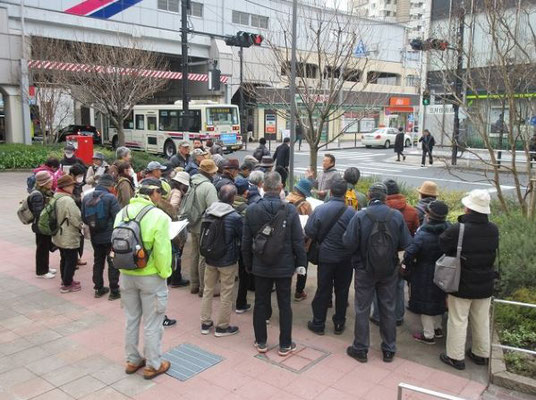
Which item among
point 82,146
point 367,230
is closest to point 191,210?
point 367,230

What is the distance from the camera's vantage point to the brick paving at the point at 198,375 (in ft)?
14.8

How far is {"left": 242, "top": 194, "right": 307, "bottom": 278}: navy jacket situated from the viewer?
16.4ft

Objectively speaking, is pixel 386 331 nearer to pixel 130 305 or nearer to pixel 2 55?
pixel 130 305

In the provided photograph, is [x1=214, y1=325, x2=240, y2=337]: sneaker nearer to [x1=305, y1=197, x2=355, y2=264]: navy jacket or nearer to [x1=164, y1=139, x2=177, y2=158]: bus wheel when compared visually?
[x1=305, y1=197, x2=355, y2=264]: navy jacket

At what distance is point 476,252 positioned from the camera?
4.76 metres

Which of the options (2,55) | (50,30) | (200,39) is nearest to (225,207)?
(2,55)

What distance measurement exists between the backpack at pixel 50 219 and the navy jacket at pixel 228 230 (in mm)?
2463

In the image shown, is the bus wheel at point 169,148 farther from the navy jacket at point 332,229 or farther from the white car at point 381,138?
the navy jacket at point 332,229

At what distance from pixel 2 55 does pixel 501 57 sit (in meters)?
24.0

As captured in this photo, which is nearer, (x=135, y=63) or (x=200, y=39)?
(x=135, y=63)

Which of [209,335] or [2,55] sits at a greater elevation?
[2,55]

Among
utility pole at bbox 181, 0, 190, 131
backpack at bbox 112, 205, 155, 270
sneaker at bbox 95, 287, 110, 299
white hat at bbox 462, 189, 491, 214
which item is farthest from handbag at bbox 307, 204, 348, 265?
utility pole at bbox 181, 0, 190, 131

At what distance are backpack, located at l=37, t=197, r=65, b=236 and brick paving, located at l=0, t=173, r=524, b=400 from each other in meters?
0.92

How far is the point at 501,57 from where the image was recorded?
7914 mm
